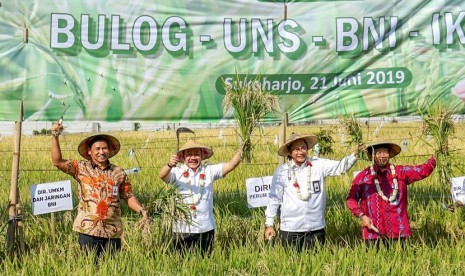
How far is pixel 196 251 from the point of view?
14.8ft

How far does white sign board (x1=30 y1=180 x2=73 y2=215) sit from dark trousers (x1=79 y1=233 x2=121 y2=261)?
2.11 ft

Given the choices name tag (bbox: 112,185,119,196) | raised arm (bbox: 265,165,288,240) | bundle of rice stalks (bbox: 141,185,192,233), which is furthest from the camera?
raised arm (bbox: 265,165,288,240)

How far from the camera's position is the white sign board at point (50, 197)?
4.93 m

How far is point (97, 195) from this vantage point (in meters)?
4.45

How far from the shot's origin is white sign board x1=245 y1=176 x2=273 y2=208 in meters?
5.25

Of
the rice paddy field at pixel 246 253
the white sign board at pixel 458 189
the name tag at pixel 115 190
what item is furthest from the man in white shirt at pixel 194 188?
the white sign board at pixel 458 189

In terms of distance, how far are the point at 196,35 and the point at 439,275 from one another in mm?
3077

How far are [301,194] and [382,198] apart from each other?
0.58m

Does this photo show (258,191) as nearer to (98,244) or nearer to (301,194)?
(301,194)

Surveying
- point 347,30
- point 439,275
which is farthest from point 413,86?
point 439,275

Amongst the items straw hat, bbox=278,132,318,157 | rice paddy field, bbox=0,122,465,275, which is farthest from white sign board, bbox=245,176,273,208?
straw hat, bbox=278,132,318,157

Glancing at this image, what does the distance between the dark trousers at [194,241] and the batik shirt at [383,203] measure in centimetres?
104

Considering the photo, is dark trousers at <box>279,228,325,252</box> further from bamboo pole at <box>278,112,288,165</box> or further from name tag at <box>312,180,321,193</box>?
bamboo pole at <box>278,112,288,165</box>

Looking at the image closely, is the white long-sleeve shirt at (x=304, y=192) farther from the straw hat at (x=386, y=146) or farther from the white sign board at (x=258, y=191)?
the white sign board at (x=258, y=191)
